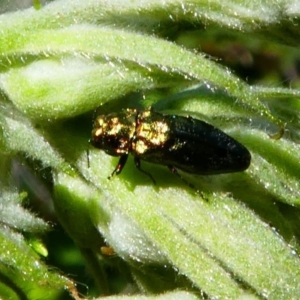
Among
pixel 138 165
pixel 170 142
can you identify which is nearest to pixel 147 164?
pixel 138 165

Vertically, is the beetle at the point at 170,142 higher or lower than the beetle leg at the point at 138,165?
higher

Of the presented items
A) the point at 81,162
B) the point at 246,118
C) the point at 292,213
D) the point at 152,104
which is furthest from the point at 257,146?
the point at 81,162

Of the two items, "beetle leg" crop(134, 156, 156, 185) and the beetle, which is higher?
the beetle

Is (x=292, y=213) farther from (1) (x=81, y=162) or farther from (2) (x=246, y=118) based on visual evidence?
(1) (x=81, y=162)

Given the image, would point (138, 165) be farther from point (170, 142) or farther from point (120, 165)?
point (170, 142)

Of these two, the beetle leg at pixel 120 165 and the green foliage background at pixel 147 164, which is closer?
the green foliage background at pixel 147 164
